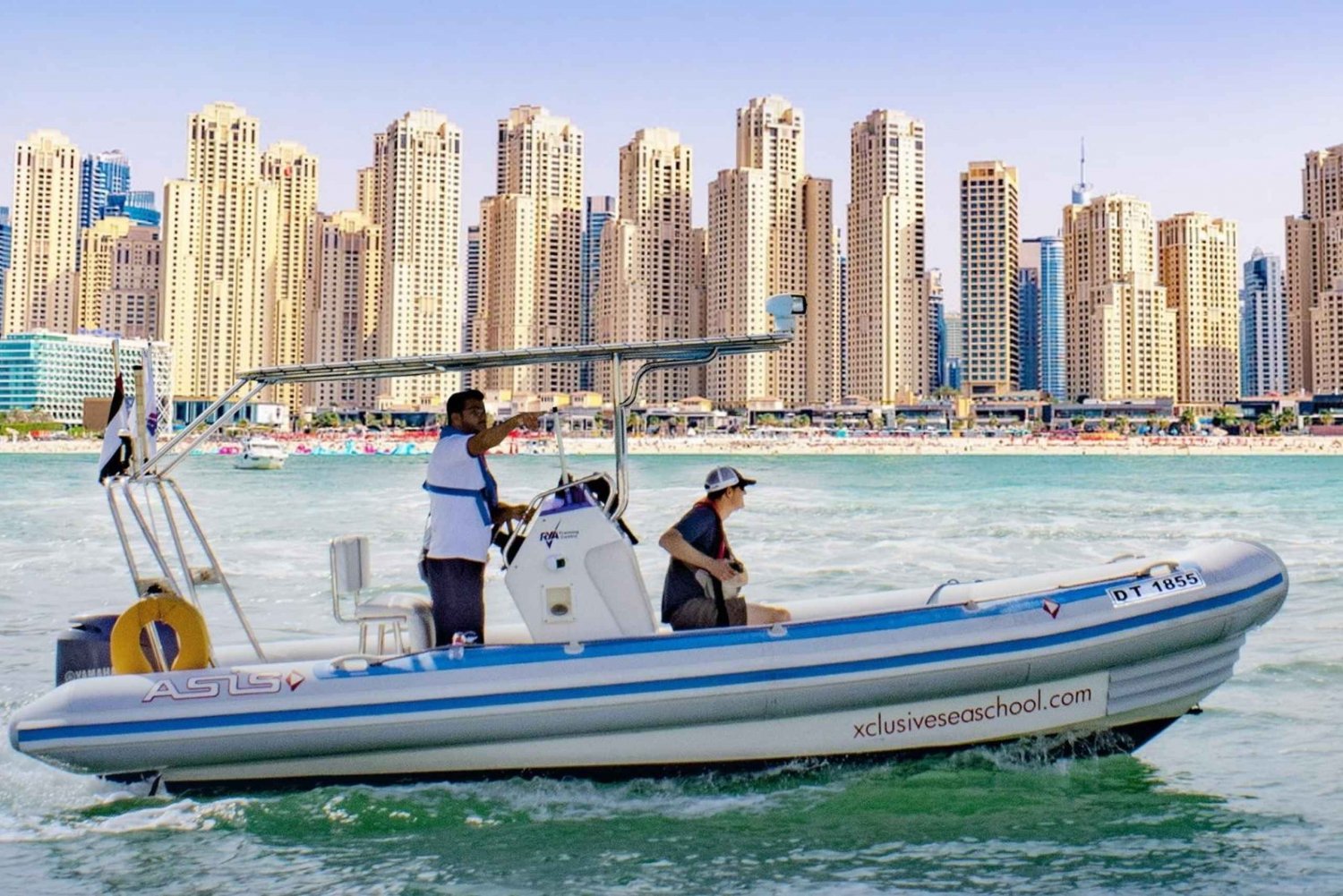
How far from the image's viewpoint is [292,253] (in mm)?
135250

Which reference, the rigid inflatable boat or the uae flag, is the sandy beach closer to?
the uae flag

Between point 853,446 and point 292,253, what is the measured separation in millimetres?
66332

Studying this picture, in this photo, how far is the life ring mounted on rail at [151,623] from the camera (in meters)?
5.36

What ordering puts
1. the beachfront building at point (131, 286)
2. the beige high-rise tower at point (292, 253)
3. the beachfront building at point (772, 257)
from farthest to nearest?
1. the beige high-rise tower at point (292, 253)
2. the beachfront building at point (131, 286)
3. the beachfront building at point (772, 257)

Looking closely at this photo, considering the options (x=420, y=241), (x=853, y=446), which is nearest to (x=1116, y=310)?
(x=853, y=446)

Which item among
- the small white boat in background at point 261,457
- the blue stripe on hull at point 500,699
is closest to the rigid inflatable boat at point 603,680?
the blue stripe on hull at point 500,699

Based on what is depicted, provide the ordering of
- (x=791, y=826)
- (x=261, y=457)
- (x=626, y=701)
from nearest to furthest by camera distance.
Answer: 1. (x=791, y=826)
2. (x=626, y=701)
3. (x=261, y=457)

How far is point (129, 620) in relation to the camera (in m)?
5.38

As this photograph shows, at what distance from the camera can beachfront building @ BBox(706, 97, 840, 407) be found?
391 ft

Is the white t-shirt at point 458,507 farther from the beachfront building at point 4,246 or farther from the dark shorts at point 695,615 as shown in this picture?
the beachfront building at point 4,246

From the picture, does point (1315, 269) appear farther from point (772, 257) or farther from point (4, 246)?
point (4, 246)

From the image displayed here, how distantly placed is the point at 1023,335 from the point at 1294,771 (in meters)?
195

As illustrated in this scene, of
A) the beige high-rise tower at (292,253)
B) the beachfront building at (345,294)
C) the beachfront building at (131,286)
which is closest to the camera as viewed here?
the beachfront building at (131,286)

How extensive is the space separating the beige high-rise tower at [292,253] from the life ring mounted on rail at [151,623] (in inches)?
4890
